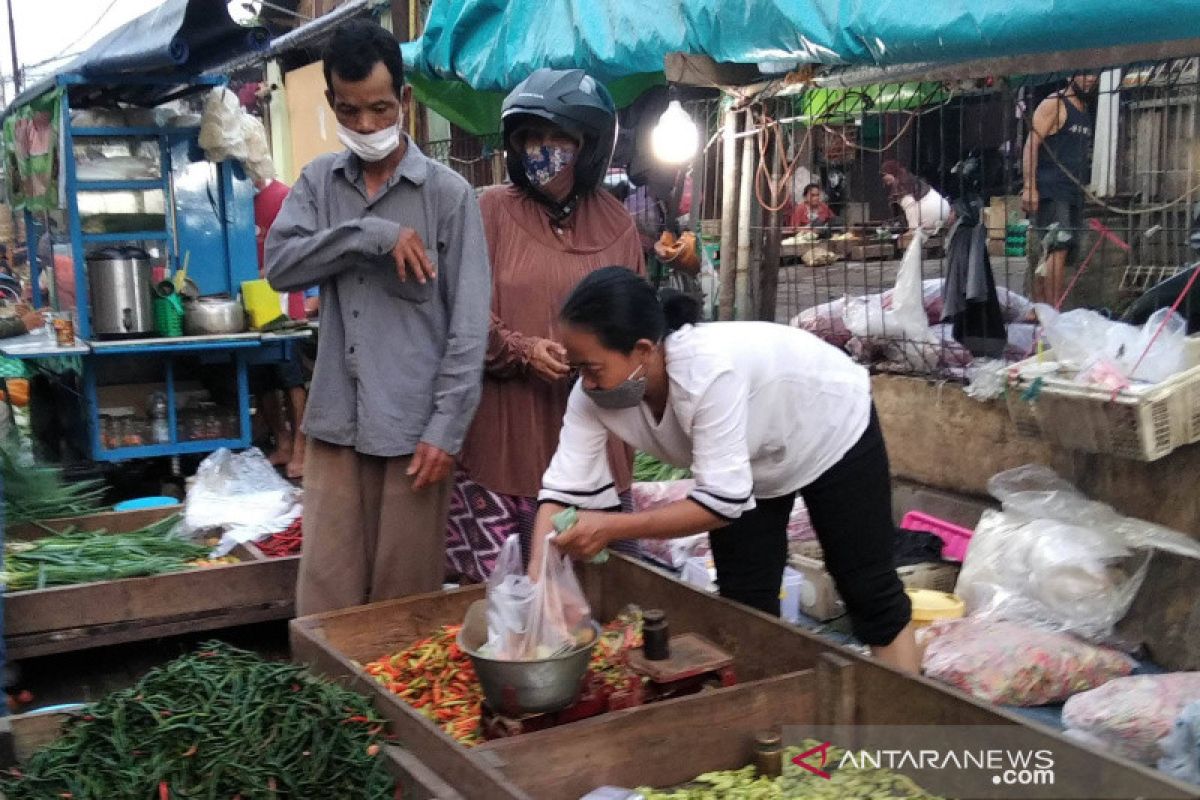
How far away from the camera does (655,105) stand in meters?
7.14

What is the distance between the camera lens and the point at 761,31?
5.09m

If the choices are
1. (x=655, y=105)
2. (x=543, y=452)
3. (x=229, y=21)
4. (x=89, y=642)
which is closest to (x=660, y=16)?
(x=655, y=105)

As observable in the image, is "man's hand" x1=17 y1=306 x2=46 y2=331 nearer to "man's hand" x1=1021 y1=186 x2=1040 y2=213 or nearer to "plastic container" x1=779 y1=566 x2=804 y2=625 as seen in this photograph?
"plastic container" x1=779 y1=566 x2=804 y2=625

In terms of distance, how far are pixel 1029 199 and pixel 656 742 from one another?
4.60m

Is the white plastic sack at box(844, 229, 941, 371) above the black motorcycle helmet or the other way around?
the other way around

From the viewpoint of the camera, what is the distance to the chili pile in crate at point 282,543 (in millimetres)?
4848

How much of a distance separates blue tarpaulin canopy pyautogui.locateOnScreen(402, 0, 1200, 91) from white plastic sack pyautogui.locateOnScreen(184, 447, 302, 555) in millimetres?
2520

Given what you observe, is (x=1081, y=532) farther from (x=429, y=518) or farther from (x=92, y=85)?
(x=92, y=85)

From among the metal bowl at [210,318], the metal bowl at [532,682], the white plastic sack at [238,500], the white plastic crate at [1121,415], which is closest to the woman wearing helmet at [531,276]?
the metal bowl at [532,682]

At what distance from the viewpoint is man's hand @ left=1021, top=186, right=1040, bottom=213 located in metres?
6.13

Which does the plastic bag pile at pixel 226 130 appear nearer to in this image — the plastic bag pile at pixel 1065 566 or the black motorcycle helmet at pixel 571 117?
the black motorcycle helmet at pixel 571 117

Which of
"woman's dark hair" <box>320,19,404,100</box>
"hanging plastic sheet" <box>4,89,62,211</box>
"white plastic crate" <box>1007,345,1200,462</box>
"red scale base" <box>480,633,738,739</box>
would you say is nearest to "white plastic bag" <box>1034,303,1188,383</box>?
"white plastic crate" <box>1007,345,1200,462</box>

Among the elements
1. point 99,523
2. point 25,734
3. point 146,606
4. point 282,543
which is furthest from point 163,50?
point 25,734

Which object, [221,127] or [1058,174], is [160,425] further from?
[1058,174]
